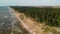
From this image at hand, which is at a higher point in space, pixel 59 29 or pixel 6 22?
pixel 6 22

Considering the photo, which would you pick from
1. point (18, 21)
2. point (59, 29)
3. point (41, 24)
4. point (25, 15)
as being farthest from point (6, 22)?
point (59, 29)

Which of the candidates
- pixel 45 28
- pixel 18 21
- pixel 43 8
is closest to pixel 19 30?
pixel 18 21

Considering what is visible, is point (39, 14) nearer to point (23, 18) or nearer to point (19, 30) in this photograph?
point (23, 18)

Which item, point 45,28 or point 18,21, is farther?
point 18,21
